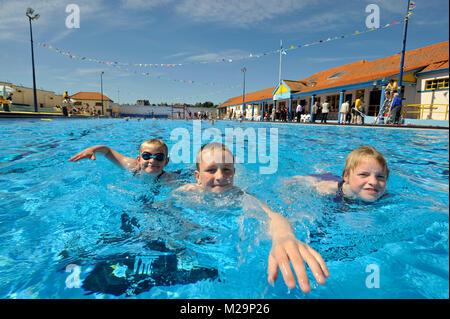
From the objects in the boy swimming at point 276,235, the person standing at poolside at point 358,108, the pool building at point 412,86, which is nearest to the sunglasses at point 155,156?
the boy swimming at point 276,235

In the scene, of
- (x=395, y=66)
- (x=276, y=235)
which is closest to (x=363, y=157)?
(x=276, y=235)

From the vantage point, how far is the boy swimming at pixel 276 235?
40.7 inches

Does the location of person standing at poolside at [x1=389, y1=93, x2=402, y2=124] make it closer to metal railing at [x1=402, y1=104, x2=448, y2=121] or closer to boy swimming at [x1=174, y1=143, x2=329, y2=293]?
metal railing at [x1=402, y1=104, x2=448, y2=121]

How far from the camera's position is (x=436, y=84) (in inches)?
550

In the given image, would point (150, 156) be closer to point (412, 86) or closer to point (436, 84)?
point (436, 84)

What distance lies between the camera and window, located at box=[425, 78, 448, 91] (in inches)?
527

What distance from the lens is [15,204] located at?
246 centimetres

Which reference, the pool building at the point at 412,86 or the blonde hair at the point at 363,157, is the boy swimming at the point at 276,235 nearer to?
the blonde hair at the point at 363,157

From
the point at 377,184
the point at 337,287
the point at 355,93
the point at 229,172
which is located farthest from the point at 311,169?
the point at 355,93

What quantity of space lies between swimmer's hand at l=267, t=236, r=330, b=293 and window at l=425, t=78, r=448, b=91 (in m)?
17.2

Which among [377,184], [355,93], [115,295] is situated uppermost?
[355,93]
